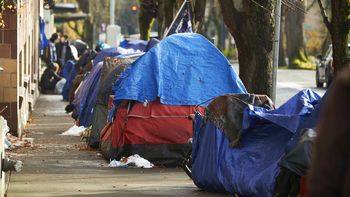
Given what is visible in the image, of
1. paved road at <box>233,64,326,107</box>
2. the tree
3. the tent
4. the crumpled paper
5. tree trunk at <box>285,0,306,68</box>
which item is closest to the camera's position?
the tree

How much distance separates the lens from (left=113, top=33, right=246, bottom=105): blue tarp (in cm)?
1405

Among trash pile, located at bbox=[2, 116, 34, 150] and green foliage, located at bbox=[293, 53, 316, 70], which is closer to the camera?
trash pile, located at bbox=[2, 116, 34, 150]

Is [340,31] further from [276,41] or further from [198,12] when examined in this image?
[198,12]

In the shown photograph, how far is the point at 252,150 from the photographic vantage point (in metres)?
9.99

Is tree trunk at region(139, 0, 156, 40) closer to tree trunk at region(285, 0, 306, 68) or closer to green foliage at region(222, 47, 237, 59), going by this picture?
tree trunk at region(285, 0, 306, 68)

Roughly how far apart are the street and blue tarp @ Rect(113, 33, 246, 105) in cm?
115

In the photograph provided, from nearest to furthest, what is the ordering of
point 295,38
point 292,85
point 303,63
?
point 292,85 → point 303,63 → point 295,38

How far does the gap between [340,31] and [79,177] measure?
390cm

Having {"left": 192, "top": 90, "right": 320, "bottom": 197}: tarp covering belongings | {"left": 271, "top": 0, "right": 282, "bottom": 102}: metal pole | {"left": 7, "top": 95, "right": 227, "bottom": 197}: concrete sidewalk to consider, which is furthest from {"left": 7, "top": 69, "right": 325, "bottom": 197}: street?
{"left": 271, "top": 0, "right": 282, "bottom": 102}: metal pole

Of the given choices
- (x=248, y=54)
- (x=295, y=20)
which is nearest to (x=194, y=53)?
(x=248, y=54)

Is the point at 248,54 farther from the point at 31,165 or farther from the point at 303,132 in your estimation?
the point at 303,132

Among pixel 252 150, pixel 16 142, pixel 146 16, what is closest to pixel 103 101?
pixel 16 142

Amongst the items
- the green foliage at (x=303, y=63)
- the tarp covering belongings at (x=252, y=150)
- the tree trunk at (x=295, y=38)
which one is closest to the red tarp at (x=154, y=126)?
the tarp covering belongings at (x=252, y=150)

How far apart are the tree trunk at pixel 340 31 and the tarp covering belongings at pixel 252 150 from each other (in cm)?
186
